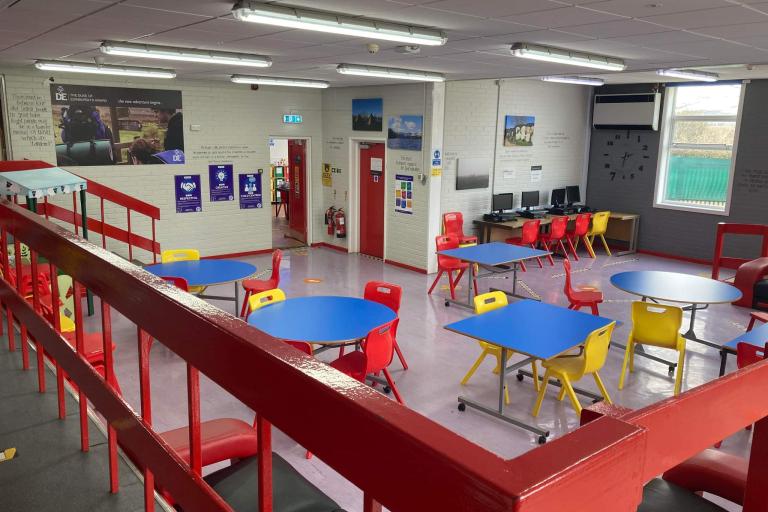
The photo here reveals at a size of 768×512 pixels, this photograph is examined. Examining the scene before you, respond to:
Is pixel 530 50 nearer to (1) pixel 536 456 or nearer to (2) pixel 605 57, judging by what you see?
(2) pixel 605 57

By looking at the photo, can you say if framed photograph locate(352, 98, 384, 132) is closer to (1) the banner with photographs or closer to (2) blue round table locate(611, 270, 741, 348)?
(1) the banner with photographs

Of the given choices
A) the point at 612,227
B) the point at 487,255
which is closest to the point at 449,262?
the point at 487,255

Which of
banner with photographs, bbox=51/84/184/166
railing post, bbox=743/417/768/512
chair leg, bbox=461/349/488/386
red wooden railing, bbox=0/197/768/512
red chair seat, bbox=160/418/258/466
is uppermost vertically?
banner with photographs, bbox=51/84/184/166

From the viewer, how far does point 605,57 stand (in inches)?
265

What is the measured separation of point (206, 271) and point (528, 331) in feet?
11.9

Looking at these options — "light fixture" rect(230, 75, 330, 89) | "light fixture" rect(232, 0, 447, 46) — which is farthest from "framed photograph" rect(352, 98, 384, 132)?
"light fixture" rect(232, 0, 447, 46)

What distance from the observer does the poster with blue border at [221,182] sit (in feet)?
34.5

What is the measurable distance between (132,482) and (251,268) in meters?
5.41

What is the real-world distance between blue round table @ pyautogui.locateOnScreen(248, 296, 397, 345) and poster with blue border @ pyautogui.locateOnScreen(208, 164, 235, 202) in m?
5.63

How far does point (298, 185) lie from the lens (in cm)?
1226

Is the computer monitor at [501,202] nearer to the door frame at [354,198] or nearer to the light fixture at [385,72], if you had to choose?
the door frame at [354,198]

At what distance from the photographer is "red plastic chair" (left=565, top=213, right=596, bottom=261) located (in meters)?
11.1

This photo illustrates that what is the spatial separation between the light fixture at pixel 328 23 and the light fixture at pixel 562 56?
988 mm

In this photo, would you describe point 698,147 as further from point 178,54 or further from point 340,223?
point 178,54
